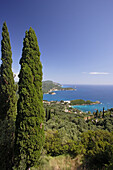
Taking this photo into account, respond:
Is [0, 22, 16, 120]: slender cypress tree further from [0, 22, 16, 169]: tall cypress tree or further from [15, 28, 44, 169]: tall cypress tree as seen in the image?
[15, 28, 44, 169]: tall cypress tree

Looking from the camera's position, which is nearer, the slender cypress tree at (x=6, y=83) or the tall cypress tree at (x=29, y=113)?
the tall cypress tree at (x=29, y=113)

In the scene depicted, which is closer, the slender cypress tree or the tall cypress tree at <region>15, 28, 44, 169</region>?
the tall cypress tree at <region>15, 28, 44, 169</region>

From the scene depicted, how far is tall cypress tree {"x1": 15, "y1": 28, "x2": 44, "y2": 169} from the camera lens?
358 centimetres

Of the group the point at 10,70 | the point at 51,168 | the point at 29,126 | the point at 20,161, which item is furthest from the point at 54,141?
the point at 10,70

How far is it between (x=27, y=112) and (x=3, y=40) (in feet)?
19.8

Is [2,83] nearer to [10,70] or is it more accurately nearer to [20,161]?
[10,70]

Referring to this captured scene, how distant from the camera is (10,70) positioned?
631cm

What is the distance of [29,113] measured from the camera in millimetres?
3691

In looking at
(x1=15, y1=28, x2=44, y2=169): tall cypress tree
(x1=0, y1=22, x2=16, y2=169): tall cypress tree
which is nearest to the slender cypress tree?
(x1=0, y1=22, x2=16, y2=169): tall cypress tree

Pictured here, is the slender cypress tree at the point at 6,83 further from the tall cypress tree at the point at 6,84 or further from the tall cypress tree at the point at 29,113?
the tall cypress tree at the point at 29,113

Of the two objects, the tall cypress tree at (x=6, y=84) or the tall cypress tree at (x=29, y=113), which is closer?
the tall cypress tree at (x=29, y=113)

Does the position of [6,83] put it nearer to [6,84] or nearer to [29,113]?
[6,84]

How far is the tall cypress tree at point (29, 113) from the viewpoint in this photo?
3.58 m

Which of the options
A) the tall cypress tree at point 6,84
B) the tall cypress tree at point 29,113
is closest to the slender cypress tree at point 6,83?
the tall cypress tree at point 6,84
